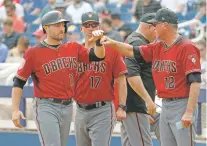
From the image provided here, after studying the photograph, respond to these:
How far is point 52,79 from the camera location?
6469 mm

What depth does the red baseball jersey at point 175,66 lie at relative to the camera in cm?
610

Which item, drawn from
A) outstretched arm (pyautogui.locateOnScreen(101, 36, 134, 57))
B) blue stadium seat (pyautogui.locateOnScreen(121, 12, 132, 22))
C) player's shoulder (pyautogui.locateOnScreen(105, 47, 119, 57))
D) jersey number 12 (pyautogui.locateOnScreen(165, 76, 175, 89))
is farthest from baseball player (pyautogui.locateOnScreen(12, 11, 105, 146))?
blue stadium seat (pyautogui.locateOnScreen(121, 12, 132, 22))

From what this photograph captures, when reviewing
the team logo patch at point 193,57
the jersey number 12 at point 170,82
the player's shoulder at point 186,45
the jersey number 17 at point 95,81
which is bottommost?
the jersey number 17 at point 95,81

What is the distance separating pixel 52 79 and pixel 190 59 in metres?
1.35

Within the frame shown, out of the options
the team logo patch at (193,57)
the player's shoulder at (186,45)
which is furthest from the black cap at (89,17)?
the team logo patch at (193,57)

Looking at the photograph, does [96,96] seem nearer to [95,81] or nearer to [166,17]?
[95,81]

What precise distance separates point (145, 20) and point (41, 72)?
4.35 feet

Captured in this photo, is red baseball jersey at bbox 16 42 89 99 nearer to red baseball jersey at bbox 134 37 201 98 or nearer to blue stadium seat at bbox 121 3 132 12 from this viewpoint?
red baseball jersey at bbox 134 37 201 98

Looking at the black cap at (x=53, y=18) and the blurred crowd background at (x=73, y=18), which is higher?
the black cap at (x=53, y=18)

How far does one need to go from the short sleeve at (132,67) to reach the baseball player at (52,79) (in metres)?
0.54

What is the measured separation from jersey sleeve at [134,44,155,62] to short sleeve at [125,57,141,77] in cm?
28

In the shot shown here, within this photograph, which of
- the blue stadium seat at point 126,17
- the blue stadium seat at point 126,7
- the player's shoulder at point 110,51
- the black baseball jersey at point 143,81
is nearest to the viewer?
the player's shoulder at point 110,51

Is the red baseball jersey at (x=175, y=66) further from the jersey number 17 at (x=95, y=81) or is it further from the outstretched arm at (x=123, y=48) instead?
the jersey number 17 at (x=95, y=81)

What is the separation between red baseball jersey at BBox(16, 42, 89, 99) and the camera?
6469 mm
